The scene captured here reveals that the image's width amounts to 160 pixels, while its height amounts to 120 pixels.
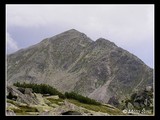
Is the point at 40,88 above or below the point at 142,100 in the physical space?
above

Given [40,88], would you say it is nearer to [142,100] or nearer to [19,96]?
[19,96]

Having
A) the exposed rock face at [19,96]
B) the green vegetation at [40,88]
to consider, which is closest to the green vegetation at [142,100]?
the green vegetation at [40,88]

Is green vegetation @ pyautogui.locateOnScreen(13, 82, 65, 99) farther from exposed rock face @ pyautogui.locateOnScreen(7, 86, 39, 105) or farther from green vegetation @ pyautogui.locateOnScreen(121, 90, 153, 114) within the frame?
green vegetation @ pyautogui.locateOnScreen(121, 90, 153, 114)

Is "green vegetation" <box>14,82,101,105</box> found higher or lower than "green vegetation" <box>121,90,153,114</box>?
higher

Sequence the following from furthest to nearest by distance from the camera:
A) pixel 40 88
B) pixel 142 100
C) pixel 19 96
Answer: pixel 142 100 < pixel 40 88 < pixel 19 96

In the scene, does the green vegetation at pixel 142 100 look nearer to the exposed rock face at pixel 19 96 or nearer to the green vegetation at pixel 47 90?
the green vegetation at pixel 47 90

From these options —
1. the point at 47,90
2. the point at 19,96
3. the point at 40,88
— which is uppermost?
the point at 40,88

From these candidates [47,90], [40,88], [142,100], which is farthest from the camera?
[142,100]

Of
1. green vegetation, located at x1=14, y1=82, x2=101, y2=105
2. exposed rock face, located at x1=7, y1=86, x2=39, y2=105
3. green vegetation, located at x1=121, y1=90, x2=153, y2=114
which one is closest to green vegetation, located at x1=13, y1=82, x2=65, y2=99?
green vegetation, located at x1=14, y1=82, x2=101, y2=105

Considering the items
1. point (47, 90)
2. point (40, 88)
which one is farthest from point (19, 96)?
point (47, 90)

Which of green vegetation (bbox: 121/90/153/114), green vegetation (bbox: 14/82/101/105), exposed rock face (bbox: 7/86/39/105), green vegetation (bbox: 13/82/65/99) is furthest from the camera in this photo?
green vegetation (bbox: 121/90/153/114)

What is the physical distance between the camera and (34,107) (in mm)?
92562

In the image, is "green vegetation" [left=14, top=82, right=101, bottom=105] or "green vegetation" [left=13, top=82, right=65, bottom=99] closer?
"green vegetation" [left=13, top=82, right=65, bottom=99]
